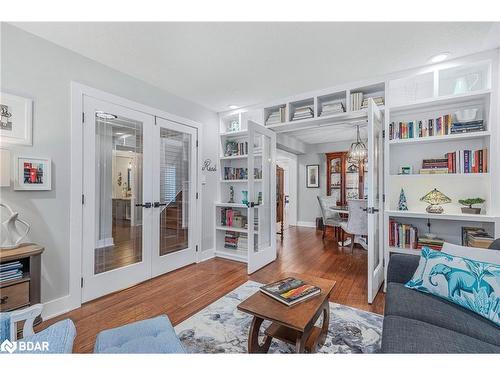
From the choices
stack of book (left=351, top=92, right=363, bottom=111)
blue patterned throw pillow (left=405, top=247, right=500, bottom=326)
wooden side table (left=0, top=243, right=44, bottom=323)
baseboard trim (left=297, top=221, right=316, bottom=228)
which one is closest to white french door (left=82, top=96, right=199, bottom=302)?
wooden side table (left=0, top=243, right=44, bottom=323)

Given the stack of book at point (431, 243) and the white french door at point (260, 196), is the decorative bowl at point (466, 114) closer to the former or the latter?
the stack of book at point (431, 243)

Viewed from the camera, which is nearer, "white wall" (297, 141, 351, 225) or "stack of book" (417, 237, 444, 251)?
"stack of book" (417, 237, 444, 251)

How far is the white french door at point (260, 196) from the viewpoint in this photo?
321cm

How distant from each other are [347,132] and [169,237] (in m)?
4.56

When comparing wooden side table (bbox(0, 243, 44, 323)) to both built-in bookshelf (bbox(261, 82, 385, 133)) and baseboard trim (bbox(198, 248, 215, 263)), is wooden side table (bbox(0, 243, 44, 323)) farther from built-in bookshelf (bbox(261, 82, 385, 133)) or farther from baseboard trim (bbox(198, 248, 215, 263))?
built-in bookshelf (bbox(261, 82, 385, 133))

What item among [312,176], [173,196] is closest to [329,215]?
[312,176]

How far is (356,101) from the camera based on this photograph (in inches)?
115

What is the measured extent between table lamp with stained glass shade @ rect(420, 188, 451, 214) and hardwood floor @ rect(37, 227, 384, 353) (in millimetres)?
1060

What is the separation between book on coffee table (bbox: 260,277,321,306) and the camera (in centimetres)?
158

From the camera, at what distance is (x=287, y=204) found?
24.3 ft

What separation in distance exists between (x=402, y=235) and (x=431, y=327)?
5.61ft

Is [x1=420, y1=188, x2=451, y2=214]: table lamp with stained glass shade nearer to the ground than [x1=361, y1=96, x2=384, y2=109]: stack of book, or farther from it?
nearer to the ground

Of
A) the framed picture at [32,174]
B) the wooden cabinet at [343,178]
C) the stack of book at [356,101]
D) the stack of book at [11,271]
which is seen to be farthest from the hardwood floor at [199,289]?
the wooden cabinet at [343,178]
